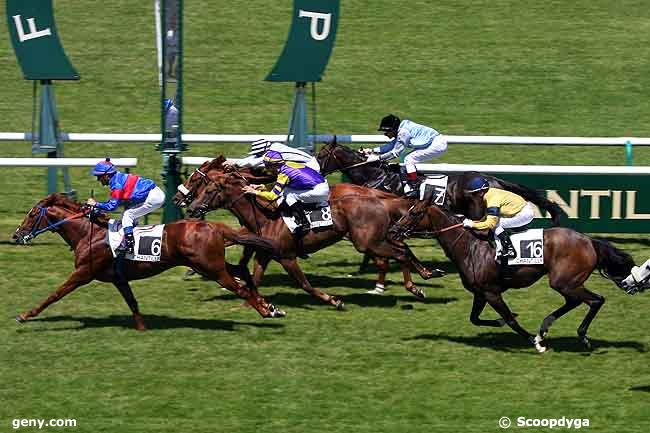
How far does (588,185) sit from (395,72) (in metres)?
10.6

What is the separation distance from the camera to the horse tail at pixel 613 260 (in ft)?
45.4

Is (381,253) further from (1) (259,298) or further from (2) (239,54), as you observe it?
(2) (239,54)

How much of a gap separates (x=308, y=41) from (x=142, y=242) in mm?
5289

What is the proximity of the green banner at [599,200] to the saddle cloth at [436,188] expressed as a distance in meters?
1.62

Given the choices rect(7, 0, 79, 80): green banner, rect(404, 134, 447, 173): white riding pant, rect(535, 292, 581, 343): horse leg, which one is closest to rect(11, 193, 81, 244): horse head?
rect(7, 0, 79, 80): green banner

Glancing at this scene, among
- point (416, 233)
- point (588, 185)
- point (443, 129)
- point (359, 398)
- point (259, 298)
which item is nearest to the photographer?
point (359, 398)

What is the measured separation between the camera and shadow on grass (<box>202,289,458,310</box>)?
1584cm

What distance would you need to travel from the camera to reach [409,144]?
1802cm

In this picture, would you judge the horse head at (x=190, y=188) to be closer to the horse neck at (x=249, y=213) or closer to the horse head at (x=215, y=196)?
the horse head at (x=215, y=196)

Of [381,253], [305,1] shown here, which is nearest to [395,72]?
[305,1]

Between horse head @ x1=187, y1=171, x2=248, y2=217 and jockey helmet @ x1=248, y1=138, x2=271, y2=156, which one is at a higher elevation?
jockey helmet @ x1=248, y1=138, x2=271, y2=156

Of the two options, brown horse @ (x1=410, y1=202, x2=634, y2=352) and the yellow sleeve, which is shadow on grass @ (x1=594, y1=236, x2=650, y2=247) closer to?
brown horse @ (x1=410, y1=202, x2=634, y2=352)

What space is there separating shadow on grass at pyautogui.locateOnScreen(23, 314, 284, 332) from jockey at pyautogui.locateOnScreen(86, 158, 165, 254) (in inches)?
46.1

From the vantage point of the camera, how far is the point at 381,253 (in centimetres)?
1590
